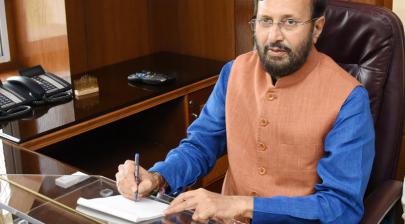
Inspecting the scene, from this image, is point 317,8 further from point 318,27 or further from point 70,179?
point 70,179

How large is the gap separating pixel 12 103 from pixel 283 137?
1117 millimetres

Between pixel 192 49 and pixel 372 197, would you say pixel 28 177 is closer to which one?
pixel 372 197

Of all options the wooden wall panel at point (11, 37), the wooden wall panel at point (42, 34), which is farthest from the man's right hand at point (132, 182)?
the wooden wall panel at point (11, 37)

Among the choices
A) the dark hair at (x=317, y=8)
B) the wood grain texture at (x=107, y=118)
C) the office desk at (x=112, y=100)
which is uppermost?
the dark hair at (x=317, y=8)

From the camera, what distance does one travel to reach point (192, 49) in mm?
3086

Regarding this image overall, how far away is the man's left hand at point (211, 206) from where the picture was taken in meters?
1.38

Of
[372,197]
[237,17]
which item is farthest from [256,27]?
[237,17]

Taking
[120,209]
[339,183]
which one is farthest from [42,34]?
[339,183]

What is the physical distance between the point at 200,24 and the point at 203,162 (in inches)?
52.5

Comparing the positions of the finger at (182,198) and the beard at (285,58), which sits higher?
the beard at (285,58)

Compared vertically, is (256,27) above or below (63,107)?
above

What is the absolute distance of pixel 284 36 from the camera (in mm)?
1590

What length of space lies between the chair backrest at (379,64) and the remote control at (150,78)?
0.99 metres

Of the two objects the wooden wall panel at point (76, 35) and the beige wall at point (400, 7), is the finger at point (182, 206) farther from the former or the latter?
the wooden wall panel at point (76, 35)
